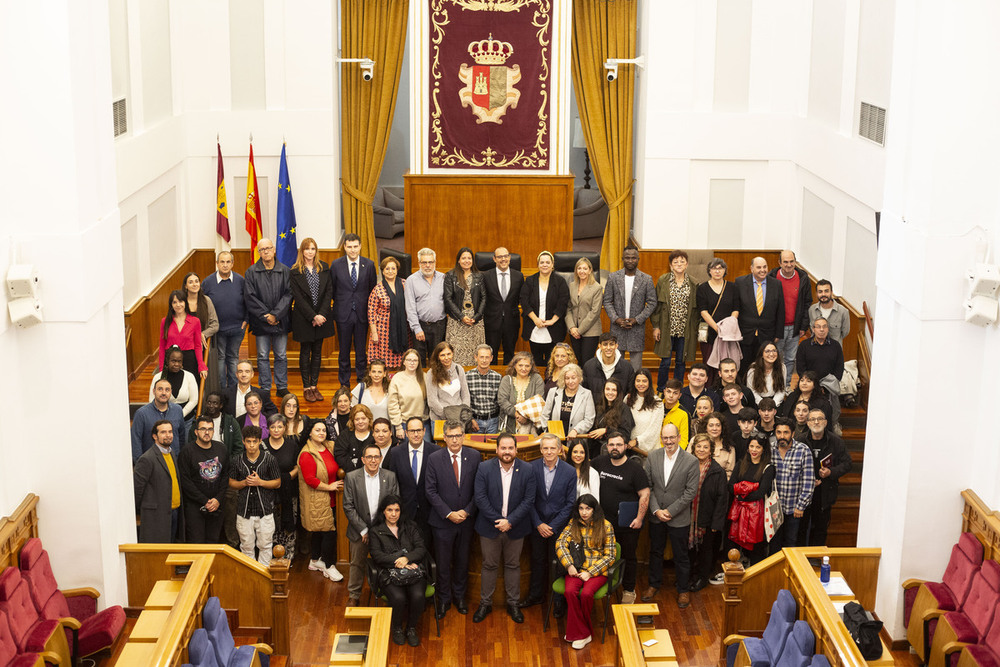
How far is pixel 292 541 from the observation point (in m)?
9.66

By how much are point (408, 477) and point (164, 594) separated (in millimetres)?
1962

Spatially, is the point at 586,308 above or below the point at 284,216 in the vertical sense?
below

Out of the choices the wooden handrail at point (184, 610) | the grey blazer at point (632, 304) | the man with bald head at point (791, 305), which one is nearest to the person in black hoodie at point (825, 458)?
the man with bald head at point (791, 305)

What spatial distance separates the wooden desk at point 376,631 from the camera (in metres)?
7.79

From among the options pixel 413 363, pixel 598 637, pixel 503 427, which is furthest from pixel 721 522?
pixel 413 363

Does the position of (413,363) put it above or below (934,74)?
below

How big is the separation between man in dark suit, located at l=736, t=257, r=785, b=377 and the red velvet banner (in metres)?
3.88

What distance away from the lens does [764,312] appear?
1091 cm

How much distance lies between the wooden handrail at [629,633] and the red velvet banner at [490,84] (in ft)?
23.1

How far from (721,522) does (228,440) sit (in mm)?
3818

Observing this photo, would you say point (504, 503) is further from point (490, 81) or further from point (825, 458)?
point (490, 81)

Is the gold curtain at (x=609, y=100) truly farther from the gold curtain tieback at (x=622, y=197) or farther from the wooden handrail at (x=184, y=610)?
the wooden handrail at (x=184, y=610)

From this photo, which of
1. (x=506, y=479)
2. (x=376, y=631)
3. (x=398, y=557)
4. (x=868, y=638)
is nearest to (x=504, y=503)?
(x=506, y=479)

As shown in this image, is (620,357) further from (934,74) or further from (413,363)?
(934,74)
